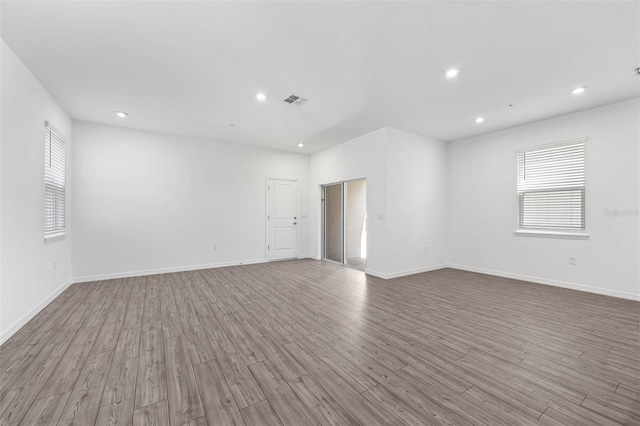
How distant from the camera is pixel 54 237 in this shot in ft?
11.9

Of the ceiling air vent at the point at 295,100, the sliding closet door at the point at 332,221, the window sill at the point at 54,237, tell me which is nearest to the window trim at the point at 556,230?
the sliding closet door at the point at 332,221

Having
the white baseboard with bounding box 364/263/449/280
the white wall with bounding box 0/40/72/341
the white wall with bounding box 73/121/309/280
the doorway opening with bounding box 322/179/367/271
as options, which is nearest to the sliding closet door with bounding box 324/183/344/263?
the doorway opening with bounding box 322/179/367/271

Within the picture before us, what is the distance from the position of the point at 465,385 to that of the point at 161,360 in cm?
237

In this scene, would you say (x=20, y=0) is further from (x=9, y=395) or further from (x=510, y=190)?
(x=510, y=190)

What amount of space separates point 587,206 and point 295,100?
15.8ft

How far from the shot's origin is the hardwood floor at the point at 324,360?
1570mm

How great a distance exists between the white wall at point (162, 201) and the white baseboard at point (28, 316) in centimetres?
98

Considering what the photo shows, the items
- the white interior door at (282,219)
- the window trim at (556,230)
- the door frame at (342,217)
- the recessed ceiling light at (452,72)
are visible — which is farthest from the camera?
the white interior door at (282,219)

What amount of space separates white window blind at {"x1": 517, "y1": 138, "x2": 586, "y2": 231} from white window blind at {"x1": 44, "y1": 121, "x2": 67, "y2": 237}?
7.57 meters

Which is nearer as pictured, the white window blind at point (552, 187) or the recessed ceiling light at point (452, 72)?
the recessed ceiling light at point (452, 72)

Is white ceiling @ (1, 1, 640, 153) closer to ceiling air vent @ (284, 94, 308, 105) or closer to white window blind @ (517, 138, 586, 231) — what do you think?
ceiling air vent @ (284, 94, 308, 105)

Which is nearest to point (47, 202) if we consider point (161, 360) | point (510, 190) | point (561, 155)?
point (161, 360)

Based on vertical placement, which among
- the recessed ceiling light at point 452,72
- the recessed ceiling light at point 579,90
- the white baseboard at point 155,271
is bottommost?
the white baseboard at point 155,271

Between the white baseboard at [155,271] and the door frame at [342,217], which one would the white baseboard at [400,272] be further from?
the white baseboard at [155,271]
